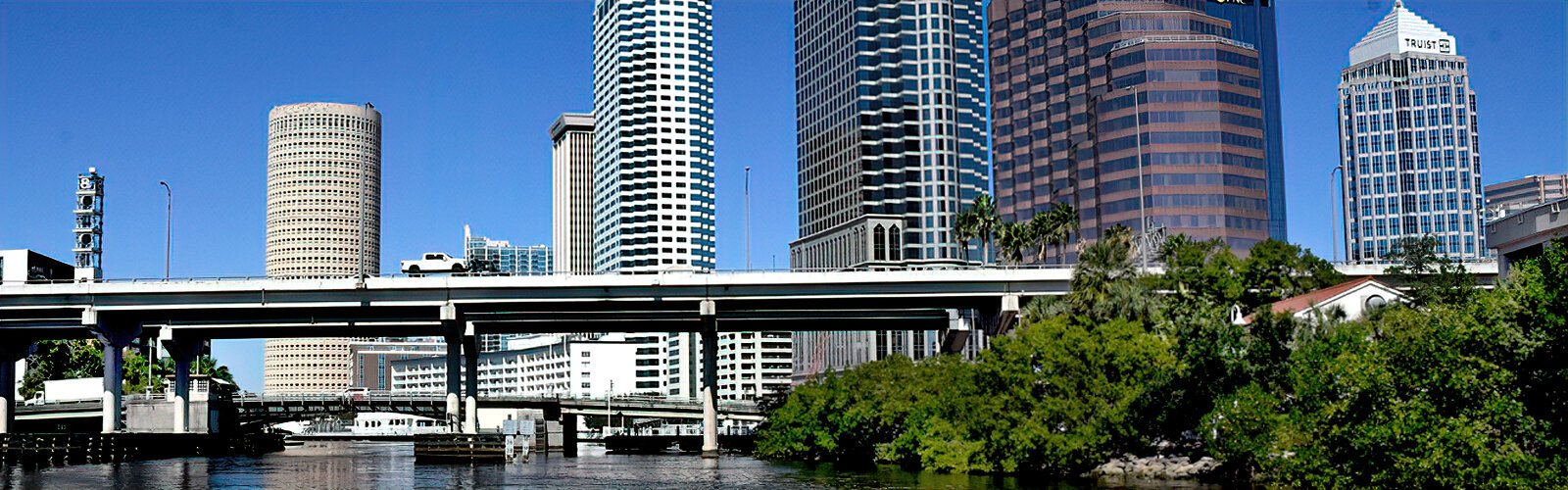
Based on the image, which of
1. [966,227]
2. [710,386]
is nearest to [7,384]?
[710,386]

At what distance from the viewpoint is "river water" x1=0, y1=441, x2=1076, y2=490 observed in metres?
75.3

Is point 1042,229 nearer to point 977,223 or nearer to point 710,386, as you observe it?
point 977,223

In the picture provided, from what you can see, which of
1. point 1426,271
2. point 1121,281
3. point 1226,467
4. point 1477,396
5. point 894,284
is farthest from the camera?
point 1426,271

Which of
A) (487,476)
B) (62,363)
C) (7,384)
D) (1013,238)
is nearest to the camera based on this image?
(487,476)

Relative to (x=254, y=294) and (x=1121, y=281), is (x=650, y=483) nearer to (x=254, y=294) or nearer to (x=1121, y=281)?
(x=1121, y=281)

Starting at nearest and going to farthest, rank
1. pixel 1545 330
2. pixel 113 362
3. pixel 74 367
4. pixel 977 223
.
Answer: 1. pixel 1545 330
2. pixel 113 362
3. pixel 977 223
4. pixel 74 367

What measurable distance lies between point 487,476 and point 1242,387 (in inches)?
1547

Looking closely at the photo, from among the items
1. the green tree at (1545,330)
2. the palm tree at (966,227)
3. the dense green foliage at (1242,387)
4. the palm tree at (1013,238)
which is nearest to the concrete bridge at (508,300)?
the dense green foliage at (1242,387)

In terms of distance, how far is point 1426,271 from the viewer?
125 meters

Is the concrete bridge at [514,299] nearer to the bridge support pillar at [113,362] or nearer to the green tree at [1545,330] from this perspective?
the bridge support pillar at [113,362]

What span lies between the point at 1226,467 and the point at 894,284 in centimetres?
4656

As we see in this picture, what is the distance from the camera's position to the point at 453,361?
12762 centimetres

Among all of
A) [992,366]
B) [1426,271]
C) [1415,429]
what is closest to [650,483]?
[992,366]

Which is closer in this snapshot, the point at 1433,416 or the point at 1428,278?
the point at 1433,416
